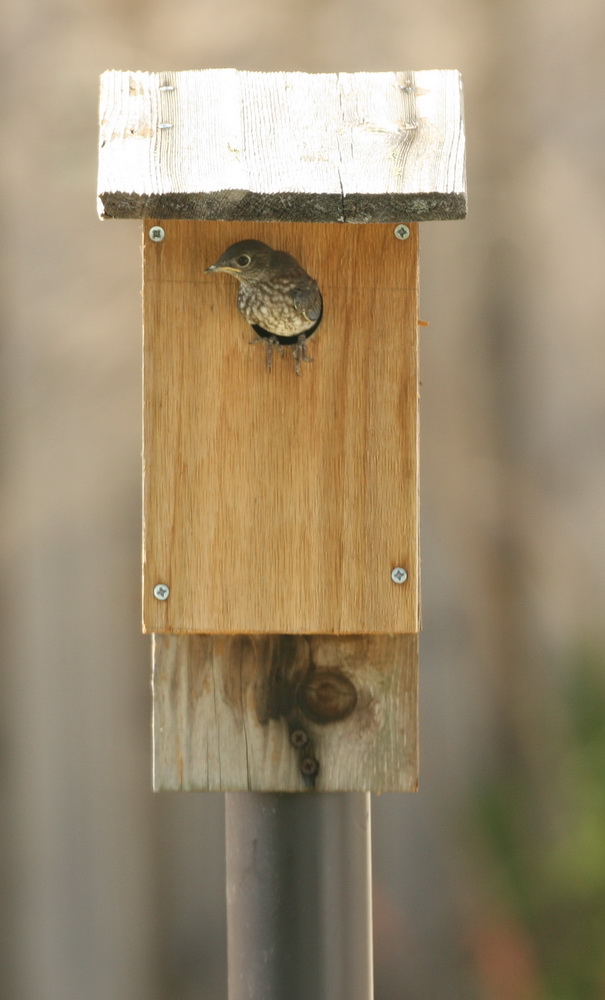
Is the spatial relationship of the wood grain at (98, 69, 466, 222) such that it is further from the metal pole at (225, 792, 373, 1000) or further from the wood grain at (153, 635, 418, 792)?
the metal pole at (225, 792, 373, 1000)

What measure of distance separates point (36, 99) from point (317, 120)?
1.68 m

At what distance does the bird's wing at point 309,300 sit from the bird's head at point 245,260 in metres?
0.05

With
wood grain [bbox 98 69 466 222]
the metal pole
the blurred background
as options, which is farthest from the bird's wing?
the blurred background

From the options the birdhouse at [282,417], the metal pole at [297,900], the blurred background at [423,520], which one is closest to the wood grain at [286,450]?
the birdhouse at [282,417]

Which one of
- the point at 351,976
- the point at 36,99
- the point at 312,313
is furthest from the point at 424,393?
the point at 351,976

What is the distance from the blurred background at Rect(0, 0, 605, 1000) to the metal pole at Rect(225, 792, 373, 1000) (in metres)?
1.42

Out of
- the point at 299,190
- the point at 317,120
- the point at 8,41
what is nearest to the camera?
the point at 299,190

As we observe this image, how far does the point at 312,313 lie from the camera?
1298 millimetres

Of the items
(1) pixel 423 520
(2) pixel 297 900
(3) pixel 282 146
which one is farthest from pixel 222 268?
(1) pixel 423 520

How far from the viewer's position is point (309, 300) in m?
1.29

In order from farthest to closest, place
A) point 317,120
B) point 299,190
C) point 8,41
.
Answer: point 8,41 < point 317,120 < point 299,190

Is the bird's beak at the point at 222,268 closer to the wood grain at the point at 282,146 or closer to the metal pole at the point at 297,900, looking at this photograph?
the wood grain at the point at 282,146

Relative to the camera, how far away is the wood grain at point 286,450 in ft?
4.31

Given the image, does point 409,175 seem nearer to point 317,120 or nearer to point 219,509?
point 317,120
